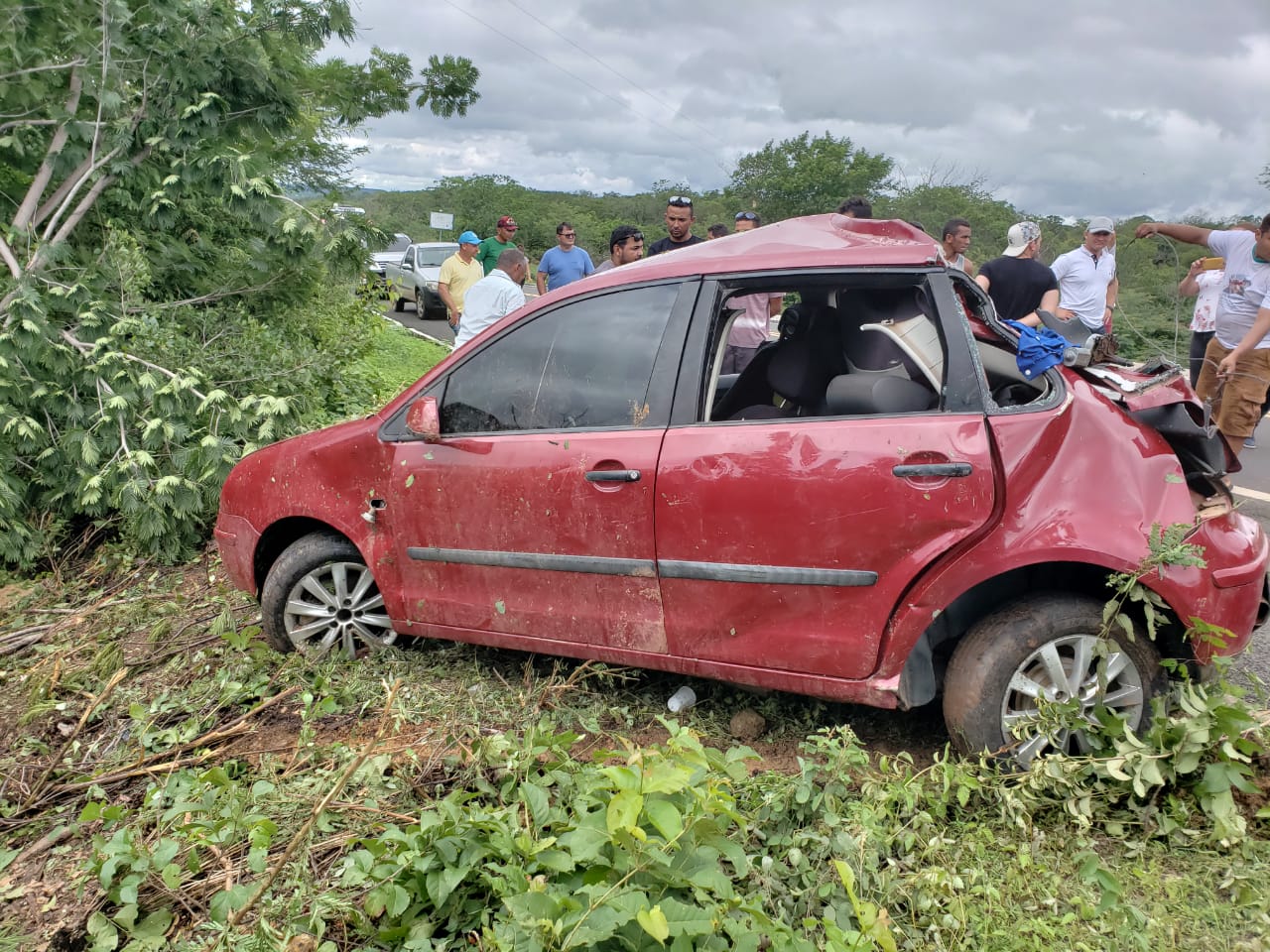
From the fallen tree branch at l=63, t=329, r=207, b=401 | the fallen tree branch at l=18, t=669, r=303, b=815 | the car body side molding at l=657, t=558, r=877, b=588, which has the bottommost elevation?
the fallen tree branch at l=18, t=669, r=303, b=815

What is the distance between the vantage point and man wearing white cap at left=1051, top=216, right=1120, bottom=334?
6.33 m

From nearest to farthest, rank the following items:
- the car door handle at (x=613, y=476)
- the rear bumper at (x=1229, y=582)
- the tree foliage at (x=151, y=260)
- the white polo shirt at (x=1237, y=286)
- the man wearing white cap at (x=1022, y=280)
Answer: the rear bumper at (x=1229, y=582) → the car door handle at (x=613, y=476) → the tree foliage at (x=151, y=260) → the white polo shirt at (x=1237, y=286) → the man wearing white cap at (x=1022, y=280)

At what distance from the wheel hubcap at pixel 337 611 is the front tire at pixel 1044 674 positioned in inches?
91.0

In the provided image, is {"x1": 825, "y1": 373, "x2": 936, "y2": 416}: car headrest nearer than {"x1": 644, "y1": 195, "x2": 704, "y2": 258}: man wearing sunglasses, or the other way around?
{"x1": 825, "y1": 373, "x2": 936, "y2": 416}: car headrest

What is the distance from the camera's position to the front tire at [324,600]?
3504mm

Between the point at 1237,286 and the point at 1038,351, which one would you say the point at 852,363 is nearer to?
the point at 1038,351

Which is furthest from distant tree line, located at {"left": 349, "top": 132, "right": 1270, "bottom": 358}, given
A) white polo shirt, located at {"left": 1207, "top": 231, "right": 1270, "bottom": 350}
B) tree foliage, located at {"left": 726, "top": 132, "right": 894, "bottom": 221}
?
white polo shirt, located at {"left": 1207, "top": 231, "right": 1270, "bottom": 350}

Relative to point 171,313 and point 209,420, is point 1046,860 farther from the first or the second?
point 171,313


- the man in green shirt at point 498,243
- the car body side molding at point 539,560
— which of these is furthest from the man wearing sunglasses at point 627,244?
the car body side molding at point 539,560

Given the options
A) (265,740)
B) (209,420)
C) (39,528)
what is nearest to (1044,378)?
(265,740)

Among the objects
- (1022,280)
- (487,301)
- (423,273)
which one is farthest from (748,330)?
(423,273)

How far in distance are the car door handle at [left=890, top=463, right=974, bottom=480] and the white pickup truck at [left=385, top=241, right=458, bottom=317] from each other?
1623 centimetres

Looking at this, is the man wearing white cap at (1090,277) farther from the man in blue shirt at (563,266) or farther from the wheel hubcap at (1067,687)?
the wheel hubcap at (1067,687)

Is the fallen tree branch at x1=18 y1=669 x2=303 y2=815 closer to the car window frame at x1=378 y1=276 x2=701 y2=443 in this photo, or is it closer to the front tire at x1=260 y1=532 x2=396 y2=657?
the front tire at x1=260 y1=532 x2=396 y2=657
